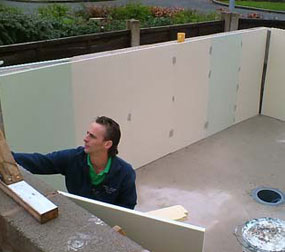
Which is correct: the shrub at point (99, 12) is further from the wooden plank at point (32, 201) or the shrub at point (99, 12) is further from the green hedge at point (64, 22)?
the wooden plank at point (32, 201)

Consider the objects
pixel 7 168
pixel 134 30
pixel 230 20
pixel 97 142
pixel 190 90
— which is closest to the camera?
pixel 7 168

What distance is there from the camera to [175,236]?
1.77 m

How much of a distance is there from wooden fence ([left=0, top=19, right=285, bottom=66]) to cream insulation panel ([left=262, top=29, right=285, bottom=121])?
145 cm

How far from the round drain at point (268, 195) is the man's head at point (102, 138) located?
8.14 ft

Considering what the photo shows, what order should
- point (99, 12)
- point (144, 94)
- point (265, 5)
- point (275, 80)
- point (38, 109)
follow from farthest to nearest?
point (265, 5) → point (99, 12) → point (275, 80) → point (144, 94) → point (38, 109)

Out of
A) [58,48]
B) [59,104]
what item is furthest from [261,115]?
[59,104]

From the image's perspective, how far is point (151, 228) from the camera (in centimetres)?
177

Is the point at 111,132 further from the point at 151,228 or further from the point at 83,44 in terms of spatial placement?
the point at 83,44

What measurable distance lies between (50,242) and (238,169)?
12.6ft

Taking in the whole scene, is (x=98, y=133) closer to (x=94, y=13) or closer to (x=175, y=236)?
(x=175, y=236)

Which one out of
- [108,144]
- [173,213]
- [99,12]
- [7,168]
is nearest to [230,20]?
[99,12]

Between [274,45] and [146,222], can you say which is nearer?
[146,222]

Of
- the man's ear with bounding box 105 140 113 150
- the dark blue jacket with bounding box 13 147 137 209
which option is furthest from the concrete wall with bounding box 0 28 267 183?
the man's ear with bounding box 105 140 113 150

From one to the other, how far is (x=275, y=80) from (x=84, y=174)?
4.54m
